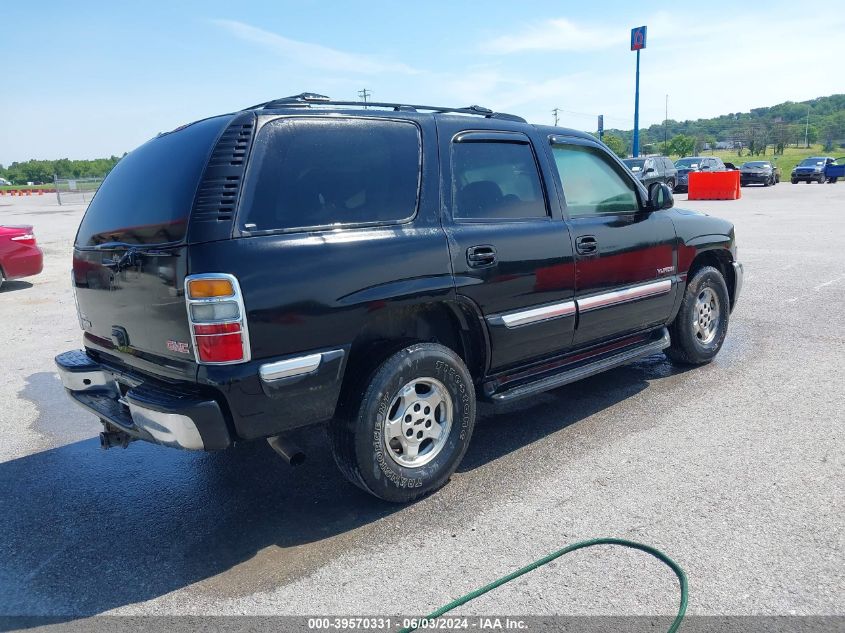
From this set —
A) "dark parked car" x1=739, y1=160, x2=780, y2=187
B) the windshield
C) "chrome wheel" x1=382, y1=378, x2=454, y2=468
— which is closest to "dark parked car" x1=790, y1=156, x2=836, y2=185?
"dark parked car" x1=739, y1=160, x2=780, y2=187

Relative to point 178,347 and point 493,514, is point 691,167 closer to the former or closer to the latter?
point 493,514

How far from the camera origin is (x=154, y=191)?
10.8 feet

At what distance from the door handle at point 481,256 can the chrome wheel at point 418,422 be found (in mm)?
685

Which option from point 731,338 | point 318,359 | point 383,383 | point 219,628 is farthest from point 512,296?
point 731,338

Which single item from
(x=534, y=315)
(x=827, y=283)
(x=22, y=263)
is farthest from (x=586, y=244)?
(x=22, y=263)

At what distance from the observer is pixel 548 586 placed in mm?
2754

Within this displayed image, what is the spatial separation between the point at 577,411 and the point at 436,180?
2.10m

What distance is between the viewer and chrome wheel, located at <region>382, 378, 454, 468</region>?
343 centimetres

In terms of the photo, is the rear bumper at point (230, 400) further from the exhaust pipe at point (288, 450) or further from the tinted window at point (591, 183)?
the tinted window at point (591, 183)

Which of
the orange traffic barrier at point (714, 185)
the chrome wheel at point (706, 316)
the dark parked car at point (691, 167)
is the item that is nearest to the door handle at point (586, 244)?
the chrome wheel at point (706, 316)

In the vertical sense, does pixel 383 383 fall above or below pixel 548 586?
above

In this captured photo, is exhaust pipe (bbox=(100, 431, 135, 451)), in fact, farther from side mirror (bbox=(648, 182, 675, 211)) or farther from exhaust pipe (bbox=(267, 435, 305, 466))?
side mirror (bbox=(648, 182, 675, 211))

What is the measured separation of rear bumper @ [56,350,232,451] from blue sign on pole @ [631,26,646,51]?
1775 inches

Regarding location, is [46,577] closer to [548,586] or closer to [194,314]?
[194,314]
